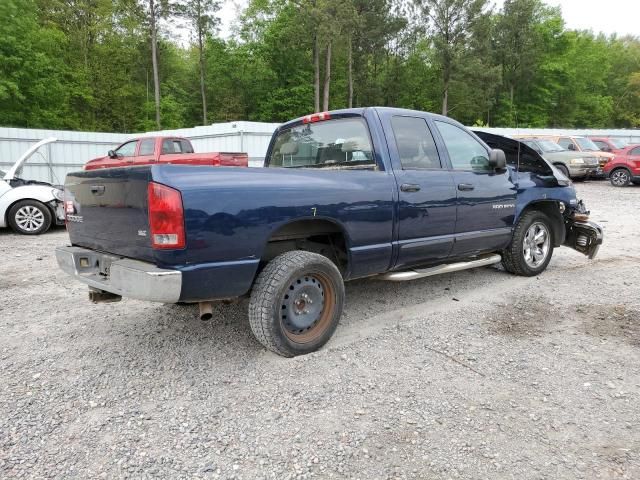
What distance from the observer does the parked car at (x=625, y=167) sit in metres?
16.0

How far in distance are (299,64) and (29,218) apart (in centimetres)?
3297

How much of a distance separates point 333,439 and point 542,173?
4.53 meters

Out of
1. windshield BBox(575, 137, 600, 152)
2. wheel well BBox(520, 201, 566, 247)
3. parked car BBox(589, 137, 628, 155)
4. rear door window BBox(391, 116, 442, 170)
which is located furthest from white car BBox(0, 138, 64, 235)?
parked car BBox(589, 137, 628, 155)

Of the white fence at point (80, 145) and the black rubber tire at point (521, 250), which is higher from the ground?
the white fence at point (80, 145)

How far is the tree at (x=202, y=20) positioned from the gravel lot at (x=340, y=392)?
1351 inches

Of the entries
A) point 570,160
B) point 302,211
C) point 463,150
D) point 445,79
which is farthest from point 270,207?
point 445,79

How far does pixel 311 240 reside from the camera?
3730mm

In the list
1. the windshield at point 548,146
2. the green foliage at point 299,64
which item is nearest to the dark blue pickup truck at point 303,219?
the windshield at point 548,146

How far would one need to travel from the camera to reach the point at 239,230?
9.34 feet

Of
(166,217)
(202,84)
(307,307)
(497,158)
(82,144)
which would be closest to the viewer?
(166,217)

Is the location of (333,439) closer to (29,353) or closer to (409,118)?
(29,353)

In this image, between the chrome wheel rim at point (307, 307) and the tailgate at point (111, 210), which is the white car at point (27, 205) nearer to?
the tailgate at point (111, 210)

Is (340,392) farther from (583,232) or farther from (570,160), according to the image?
(570,160)

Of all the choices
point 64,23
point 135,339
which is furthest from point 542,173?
point 64,23
